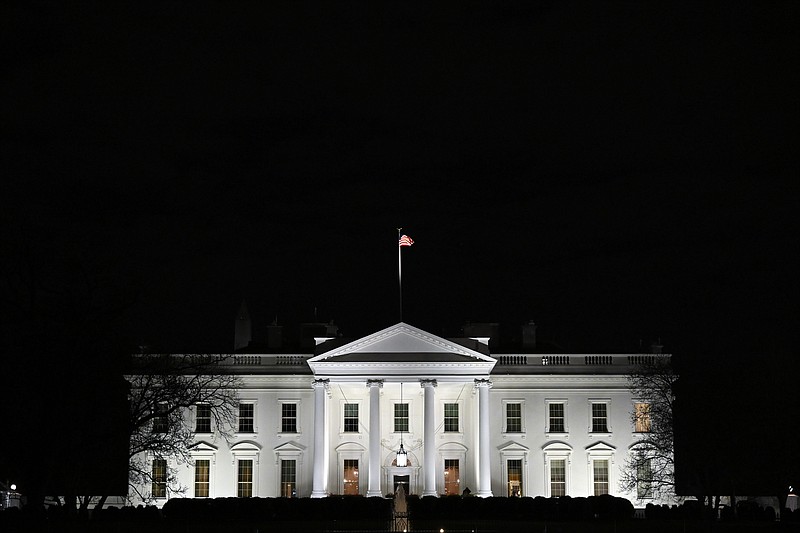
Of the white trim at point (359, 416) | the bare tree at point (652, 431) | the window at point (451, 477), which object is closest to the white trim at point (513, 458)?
the window at point (451, 477)

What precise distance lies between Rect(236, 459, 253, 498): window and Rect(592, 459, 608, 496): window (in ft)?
58.7

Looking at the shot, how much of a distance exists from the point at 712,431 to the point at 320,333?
25.5 m

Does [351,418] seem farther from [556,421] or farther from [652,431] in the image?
[652,431]

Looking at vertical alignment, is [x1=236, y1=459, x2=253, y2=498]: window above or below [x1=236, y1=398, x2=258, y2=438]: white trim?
below

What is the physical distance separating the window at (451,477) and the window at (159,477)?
47.2 ft

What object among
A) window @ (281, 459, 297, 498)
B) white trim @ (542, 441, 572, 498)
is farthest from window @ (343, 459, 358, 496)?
white trim @ (542, 441, 572, 498)

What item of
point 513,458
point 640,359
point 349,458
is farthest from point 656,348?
point 349,458

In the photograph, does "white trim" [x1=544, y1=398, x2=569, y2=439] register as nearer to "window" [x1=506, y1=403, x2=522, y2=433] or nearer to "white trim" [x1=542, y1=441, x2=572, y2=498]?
"white trim" [x1=542, y1=441, x2=572, y2=498]

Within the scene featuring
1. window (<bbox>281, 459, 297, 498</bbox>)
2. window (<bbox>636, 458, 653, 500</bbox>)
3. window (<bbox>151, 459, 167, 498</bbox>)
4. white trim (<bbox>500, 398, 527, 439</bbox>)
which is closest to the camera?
window (<bbox>636, 458, 653, 500</bbox>)

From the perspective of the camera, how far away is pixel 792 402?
49.8 m

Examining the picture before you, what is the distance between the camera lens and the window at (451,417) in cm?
6138

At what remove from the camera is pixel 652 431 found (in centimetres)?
5641

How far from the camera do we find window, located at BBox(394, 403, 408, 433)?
6116 cm

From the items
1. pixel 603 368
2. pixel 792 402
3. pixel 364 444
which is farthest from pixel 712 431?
pixel 364 444
